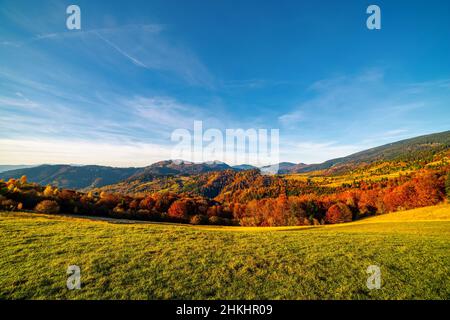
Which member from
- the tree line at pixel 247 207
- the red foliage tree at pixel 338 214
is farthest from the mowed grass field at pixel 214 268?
the red foliage tree at pixel 338 214

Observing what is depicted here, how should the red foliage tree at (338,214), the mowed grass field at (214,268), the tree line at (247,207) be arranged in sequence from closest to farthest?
the mowed grass field at (214,268) < the tree line at (247,207) < the red foliage tree at (338,214)

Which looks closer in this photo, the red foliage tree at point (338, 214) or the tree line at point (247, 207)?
the tree line at point (247, 207)

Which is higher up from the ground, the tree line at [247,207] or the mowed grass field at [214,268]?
the mowed grass field at [214,268]

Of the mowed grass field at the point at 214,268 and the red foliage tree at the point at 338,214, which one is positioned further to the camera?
the red foliage tree at the point at 338,214

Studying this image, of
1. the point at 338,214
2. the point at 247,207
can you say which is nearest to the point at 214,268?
the point at 338,214

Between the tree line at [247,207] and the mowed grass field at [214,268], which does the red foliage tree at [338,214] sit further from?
the mowed grass field at [214,268]

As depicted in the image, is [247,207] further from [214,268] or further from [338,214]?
[214,268]

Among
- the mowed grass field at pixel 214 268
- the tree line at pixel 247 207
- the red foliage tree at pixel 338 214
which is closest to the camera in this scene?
the mowed grass field at pixel 214 268

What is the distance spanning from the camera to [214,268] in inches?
324

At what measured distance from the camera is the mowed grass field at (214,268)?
6457mm

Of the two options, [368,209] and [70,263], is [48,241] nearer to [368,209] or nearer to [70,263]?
[70,263]
